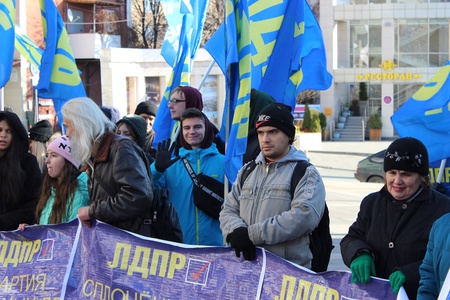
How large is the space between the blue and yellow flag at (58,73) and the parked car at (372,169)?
51.6ft

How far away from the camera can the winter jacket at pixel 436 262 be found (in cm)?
385

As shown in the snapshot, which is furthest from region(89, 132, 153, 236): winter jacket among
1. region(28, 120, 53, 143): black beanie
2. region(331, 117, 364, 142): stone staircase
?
region(331, 117, 364, 142): stone staircase

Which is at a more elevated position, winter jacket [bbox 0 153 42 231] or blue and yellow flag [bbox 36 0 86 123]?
blue and yellow flag [bbox 36 0 86 123]

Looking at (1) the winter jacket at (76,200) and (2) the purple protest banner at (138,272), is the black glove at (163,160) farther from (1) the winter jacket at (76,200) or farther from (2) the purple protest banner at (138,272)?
(2) the purple protest banner at (138,272)

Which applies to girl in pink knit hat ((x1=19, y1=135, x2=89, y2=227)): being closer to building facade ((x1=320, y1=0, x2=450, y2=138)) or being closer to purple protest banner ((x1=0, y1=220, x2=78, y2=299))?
purple protest banner ((x1=0, y1=220, x2=78, y2=299))

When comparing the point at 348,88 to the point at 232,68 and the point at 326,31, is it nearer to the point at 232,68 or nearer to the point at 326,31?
the point at 326,31

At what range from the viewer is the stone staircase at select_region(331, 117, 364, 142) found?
46.4 meters

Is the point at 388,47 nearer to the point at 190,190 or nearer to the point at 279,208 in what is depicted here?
the point at 190,190

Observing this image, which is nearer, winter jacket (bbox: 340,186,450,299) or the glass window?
winter jacket (bbox: 340,186,450,299)

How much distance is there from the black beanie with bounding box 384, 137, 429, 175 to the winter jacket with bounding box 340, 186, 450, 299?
0.47 feet

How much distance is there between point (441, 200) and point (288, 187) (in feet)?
3.09

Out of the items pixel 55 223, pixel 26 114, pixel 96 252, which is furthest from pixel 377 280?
pixel 26 114

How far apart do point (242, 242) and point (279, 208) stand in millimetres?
312

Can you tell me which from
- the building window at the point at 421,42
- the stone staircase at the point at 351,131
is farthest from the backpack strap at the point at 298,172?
the building window at the point at 421,42
